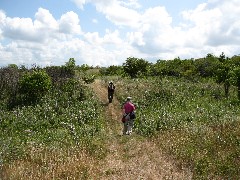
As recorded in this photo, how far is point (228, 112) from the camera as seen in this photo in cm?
2675

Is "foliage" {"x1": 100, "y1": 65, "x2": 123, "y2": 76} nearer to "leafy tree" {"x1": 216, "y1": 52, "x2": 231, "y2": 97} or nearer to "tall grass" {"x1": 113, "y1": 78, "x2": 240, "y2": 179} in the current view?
"tall grass" {"x1": 113, "y1": 78, "x2": 240, "y2": 179}

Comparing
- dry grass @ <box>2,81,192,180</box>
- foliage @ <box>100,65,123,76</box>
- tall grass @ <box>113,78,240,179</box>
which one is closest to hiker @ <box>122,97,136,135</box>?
tall grass @ <box>113,78,240,179</box>

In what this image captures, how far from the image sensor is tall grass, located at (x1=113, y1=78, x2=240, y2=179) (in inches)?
613

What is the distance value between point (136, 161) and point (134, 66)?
2579 cm

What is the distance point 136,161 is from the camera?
16578 millimetres

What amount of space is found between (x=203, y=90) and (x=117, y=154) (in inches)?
831

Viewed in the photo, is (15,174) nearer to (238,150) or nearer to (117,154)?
(117,154)

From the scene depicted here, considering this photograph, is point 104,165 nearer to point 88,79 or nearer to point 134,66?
point 88,79

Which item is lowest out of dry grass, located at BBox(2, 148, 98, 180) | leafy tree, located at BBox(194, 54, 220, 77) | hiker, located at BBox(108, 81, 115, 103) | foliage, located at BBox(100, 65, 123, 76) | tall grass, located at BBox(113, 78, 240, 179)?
dry grass, located at BBox(2, 148, 98, 180)

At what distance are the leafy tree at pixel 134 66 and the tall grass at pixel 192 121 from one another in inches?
189

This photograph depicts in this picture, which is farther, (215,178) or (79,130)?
(79,130)

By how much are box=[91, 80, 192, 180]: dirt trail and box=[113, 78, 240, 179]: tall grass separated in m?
0.65

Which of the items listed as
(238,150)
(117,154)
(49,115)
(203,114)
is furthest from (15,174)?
(203,114)

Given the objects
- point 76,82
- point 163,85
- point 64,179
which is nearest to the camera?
point 64,179
